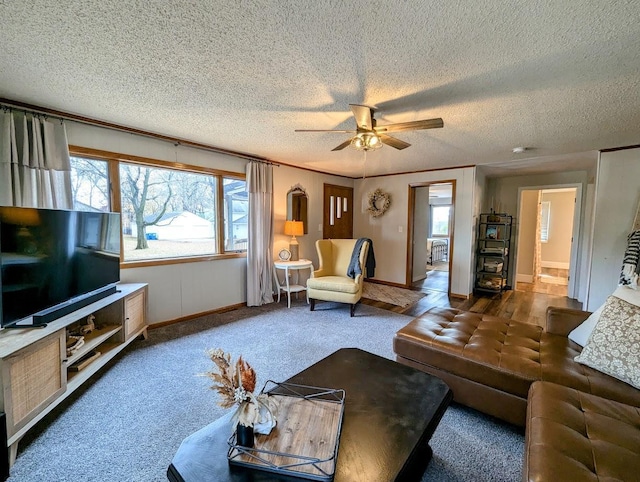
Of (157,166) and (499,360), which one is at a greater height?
(157,166)

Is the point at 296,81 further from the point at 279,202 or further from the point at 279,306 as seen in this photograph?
the point at 279,306

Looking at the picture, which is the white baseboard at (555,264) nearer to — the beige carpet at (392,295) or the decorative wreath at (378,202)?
the beige carpet at (392,295)

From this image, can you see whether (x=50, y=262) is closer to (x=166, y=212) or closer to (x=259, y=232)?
(x=166, y=212)

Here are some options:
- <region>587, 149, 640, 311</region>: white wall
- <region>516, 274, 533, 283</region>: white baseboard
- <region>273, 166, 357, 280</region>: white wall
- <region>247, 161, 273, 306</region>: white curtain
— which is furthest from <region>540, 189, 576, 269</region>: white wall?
<region>247, 161, 273, 306</region>: white curtain

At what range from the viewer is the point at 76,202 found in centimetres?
271

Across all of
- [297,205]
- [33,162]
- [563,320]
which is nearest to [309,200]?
[297,205]

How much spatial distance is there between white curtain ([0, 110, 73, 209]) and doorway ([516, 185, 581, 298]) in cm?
665

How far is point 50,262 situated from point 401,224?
494 cm

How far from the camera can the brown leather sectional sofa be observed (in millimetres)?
986

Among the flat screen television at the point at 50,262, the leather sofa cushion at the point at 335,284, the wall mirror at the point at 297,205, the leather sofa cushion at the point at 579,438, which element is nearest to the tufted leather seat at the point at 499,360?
the leather sofa cushion at the point at 579,438

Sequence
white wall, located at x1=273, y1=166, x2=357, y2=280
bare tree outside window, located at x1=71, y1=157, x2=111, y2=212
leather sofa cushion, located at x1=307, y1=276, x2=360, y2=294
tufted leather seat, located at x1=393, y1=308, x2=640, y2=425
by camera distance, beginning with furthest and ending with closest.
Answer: white wall, located at x1=273, y1=166, x2=357, y2=280
leather sofa cushion, located at x1=307, y1=276, x2=360, y2=294
bare tree outside window, located at x1=71, y1=157, x2=111, y2=212
tufted leather seat, located at x1=393, y1=308, x2=640, y2=425

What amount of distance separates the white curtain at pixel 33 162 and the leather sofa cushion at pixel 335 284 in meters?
2.83

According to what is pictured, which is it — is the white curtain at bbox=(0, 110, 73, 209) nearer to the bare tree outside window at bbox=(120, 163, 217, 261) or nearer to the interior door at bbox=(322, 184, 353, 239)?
the bare tree outside window at bbox=(120, 163, 217, 261)

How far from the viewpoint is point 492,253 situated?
5012 mm
